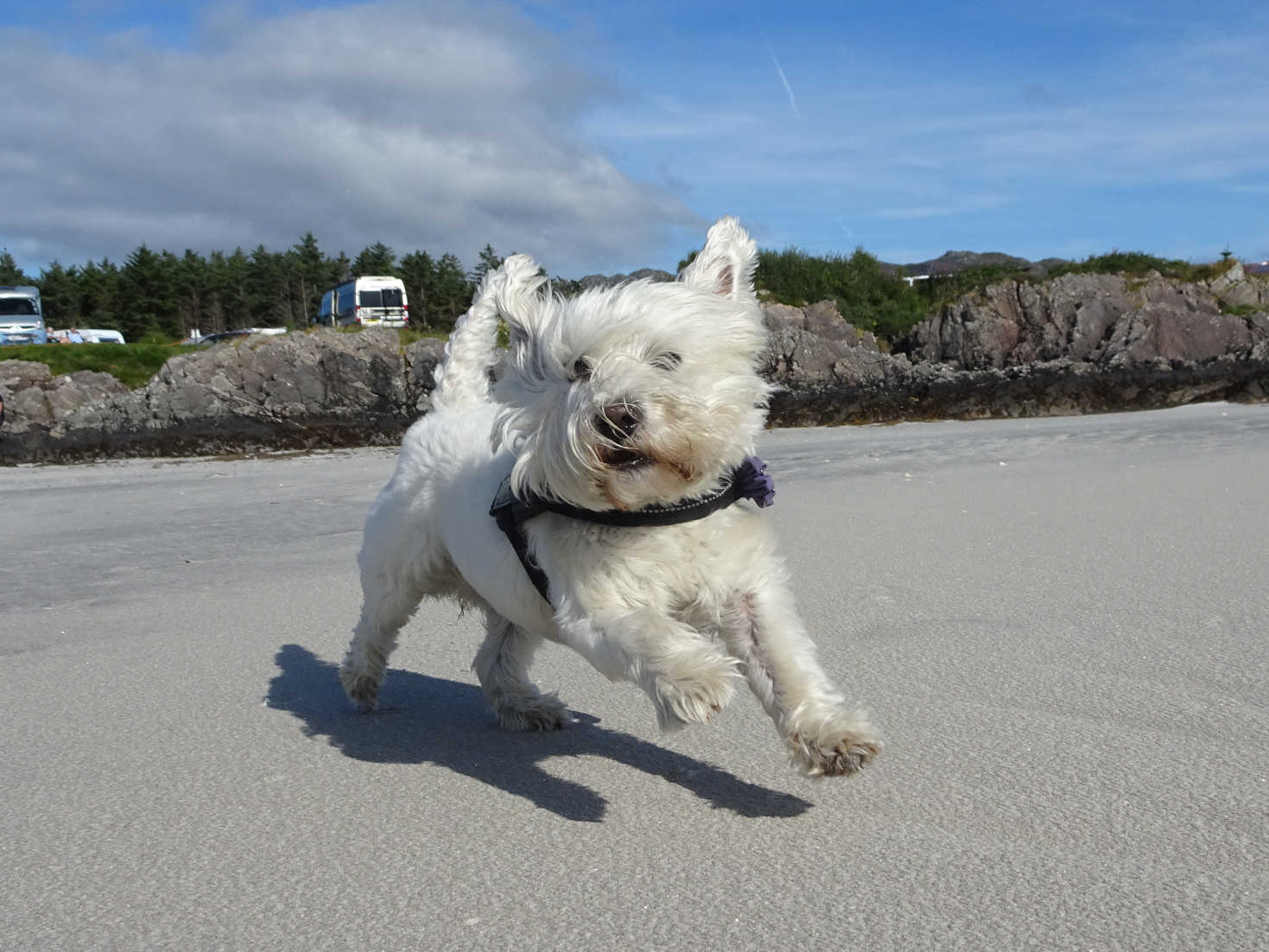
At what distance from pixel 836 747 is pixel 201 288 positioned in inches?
2873

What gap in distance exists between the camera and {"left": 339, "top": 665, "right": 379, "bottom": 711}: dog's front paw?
4.63 m

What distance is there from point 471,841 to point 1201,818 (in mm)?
1875

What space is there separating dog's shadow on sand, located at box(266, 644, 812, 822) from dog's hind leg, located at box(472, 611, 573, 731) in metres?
0.05

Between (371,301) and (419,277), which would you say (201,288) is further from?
(371,301)

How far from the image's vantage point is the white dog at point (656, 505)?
3.12 m

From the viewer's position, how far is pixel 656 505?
10.9 ft

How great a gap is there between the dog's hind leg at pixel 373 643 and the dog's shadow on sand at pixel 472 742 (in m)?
0.10

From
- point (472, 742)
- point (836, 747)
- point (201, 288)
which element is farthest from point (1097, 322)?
point (201, 288)

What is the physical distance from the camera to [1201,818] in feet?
9.36

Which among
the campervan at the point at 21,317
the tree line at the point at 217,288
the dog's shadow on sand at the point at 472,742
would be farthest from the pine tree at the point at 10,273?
the dog's shadow on sand at the point at 472,742

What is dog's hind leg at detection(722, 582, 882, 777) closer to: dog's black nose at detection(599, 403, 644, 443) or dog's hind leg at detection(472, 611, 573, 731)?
dog's black nose at detection(599, 403, 644, 443)

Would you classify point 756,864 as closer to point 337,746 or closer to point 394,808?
point 394,808

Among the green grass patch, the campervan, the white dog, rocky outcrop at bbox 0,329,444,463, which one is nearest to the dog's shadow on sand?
the white dog

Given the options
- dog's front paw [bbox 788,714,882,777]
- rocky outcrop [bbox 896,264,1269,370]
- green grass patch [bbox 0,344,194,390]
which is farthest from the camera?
green grass patch [bbox 0,344,194,390]
